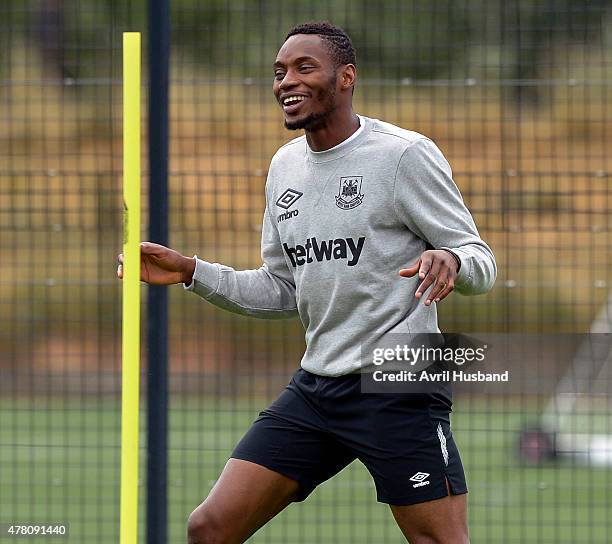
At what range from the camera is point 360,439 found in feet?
14.0

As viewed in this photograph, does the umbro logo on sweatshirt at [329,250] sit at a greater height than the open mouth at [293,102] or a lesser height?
lesser

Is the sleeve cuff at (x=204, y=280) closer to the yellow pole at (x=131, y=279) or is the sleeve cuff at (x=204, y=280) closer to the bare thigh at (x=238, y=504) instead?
the bare thigh at (x=238, y=504)

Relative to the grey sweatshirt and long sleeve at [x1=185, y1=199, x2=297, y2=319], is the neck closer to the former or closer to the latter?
the grey sweatshirt

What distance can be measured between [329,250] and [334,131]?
0.39 meters

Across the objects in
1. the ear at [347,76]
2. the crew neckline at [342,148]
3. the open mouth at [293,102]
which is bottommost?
the crew neckline at [342,148]

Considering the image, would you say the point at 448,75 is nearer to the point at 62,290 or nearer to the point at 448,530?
the point at 62,290

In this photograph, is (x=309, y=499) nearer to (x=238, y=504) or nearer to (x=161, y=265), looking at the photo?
(x=238, y=504)

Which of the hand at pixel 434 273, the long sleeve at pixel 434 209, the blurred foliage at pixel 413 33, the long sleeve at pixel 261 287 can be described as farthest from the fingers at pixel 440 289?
the blurred foliage at pixel 413 33

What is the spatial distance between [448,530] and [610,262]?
97.1 inches

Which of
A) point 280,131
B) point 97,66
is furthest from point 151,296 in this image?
point 97,66

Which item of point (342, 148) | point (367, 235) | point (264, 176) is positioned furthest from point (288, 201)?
point (264, 176)

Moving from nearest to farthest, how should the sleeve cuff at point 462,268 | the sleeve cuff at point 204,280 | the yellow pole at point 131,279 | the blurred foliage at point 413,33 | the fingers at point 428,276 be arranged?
the yellow pole at point 131,279
the fingers at point 428,276
the sleeve cuff at point 462,268
the sleeve cuff at point 204,280
the blurred foliage at point 413,33

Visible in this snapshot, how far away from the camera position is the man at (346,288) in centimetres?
417

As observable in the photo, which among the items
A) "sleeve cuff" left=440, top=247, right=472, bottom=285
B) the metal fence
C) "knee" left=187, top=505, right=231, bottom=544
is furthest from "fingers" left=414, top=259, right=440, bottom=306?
the metal fence
